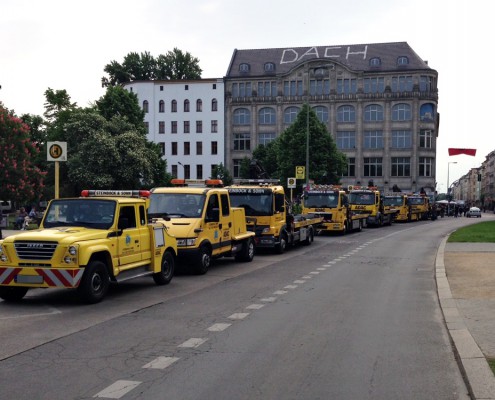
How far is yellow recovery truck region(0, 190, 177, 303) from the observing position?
10.7 meters

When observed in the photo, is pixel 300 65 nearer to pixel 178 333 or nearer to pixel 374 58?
pixel 374 58

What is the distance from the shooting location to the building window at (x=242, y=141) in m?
88.8

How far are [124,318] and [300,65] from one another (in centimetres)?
7846

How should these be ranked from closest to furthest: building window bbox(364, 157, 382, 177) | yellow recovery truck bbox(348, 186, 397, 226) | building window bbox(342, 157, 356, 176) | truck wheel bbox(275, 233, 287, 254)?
truck wheel bbox(275, 233, 287, 254)
yellow recovery truck bbox(348, 186, 397, 226)
building window bbox(364, 157, 382, 177)
building window bbox(342, 157, 356, 176)

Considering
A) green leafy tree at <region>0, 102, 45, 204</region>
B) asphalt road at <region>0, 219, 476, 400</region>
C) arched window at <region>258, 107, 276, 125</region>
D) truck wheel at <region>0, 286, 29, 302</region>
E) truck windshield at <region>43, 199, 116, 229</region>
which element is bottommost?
asphalt road at <region>0, 219, 476, 400</region>

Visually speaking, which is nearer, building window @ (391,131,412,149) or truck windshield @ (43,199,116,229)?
truck windshield @ (43,199,116,229)

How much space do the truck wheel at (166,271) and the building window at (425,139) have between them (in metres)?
74.8

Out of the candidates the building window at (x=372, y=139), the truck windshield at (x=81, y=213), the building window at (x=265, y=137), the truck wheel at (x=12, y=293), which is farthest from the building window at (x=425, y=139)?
the truck wheel at (x=12, y=293)

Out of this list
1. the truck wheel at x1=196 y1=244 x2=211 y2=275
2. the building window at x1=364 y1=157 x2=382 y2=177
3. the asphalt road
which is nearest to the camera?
the asphalt road

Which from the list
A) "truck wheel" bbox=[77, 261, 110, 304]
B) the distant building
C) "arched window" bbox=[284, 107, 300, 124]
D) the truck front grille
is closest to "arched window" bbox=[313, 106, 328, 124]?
"arched window" bbox=[284, 107, 300, 124]

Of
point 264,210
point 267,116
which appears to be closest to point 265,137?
point 267,116

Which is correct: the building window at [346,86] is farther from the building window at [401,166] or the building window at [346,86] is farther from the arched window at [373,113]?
the building window at [401,166]

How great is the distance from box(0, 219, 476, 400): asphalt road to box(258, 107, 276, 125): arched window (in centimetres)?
7405

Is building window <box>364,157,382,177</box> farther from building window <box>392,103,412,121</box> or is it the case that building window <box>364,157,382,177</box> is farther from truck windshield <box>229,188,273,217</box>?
truck windshield <box>229,188,273,217</box>
